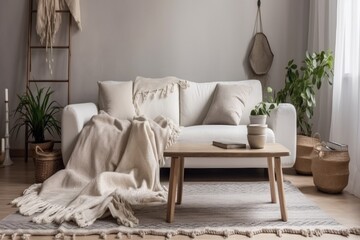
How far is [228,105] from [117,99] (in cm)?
107

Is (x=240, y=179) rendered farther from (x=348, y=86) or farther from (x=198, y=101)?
(x=348, y=86)

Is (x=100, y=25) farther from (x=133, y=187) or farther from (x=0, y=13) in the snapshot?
(x=133, y=187)

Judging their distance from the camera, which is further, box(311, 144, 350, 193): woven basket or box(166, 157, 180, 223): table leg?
box(311, 144, 350, 193): woven basket

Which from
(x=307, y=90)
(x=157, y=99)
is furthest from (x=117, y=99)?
(x=307, y=90)

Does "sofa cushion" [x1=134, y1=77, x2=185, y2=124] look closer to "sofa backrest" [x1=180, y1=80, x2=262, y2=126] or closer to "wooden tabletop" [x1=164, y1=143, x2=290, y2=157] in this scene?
"sofa backrest" [x1=180, y1=80, x2=262, y2=126]

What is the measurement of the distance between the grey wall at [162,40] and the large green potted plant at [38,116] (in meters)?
0.20

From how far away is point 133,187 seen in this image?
8.32ft

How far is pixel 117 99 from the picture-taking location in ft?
11.1

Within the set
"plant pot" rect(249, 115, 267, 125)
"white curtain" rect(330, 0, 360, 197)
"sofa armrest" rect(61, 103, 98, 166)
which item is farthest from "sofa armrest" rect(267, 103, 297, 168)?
"sofa armrest" rect(61, 103, 98, 166)

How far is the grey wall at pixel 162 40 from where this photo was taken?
12.9ft

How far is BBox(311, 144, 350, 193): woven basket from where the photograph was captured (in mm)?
2598

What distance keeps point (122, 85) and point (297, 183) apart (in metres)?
1.89

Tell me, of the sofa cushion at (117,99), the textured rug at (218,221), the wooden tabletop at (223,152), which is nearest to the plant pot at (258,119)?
the wooden tabletop at (223,152)

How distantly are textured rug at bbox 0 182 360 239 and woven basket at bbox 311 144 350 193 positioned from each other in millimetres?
231
